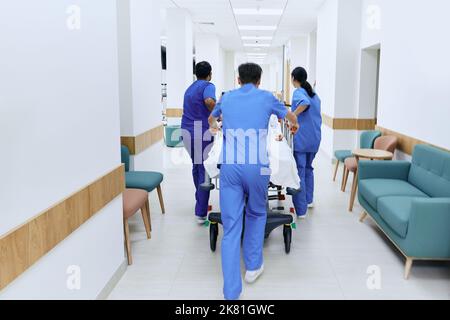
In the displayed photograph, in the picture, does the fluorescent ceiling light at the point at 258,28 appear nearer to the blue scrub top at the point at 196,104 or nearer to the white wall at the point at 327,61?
the white wall at the point at 327,61

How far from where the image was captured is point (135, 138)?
16.5ft

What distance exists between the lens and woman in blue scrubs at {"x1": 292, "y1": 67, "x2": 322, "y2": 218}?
448 cm

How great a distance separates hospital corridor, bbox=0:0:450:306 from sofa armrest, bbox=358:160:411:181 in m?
0.01

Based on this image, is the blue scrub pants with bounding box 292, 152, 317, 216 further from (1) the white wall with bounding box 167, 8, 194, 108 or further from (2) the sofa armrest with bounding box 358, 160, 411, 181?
(1) the white wall with bounding box 167, 8, 194, 108

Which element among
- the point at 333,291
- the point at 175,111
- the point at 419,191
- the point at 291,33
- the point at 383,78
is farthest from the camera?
the point at 291,33

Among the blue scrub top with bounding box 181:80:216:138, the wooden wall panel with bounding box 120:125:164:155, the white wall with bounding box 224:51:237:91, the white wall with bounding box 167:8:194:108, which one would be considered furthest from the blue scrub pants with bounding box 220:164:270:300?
the white wall with bounding box 224:51:237:91

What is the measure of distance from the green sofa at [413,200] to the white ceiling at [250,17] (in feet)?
16.8

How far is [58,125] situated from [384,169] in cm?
346

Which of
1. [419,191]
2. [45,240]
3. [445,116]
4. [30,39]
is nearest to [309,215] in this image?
[419,191]

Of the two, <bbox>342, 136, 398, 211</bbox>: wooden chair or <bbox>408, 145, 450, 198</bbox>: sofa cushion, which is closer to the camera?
<bbox>408, 145, 450, 198</bbox>: sofa cushion

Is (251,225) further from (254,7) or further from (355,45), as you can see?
(254,7)

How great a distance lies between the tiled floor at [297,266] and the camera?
3061 millimetres

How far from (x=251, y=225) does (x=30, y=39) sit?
6.31 ft

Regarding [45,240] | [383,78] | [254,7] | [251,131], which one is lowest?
[45,240]
